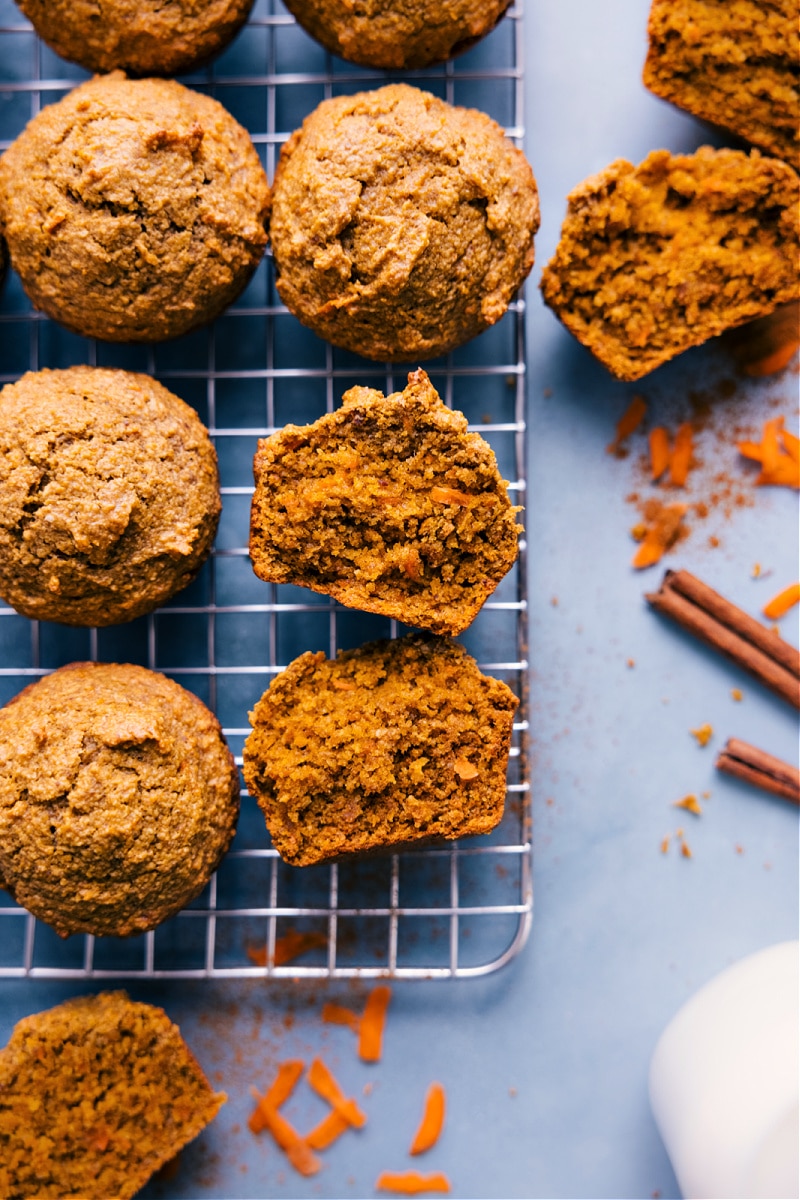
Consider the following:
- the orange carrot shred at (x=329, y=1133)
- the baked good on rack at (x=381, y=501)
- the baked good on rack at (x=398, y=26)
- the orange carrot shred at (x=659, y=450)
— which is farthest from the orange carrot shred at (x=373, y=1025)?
the baked good on rack at (x=398, y=26)

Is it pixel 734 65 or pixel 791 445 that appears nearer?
pixel 734 65

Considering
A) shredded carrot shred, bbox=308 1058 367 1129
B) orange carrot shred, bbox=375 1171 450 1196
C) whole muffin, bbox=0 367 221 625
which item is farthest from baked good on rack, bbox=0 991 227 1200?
whole muffin, bbox=0 367 221 625

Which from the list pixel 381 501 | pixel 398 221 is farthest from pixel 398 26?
pixel 381 501

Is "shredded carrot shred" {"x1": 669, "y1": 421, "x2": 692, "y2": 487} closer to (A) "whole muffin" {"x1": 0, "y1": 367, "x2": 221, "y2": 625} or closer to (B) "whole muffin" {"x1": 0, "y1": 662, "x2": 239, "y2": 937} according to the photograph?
(A) "whole muffin" {"x1": 0, "y1": 367, "x2": 221, "y2": 625}

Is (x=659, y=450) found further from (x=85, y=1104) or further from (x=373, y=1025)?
(x=85, y=1104)

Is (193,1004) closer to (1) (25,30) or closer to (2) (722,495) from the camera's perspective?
(2) (722,495)
